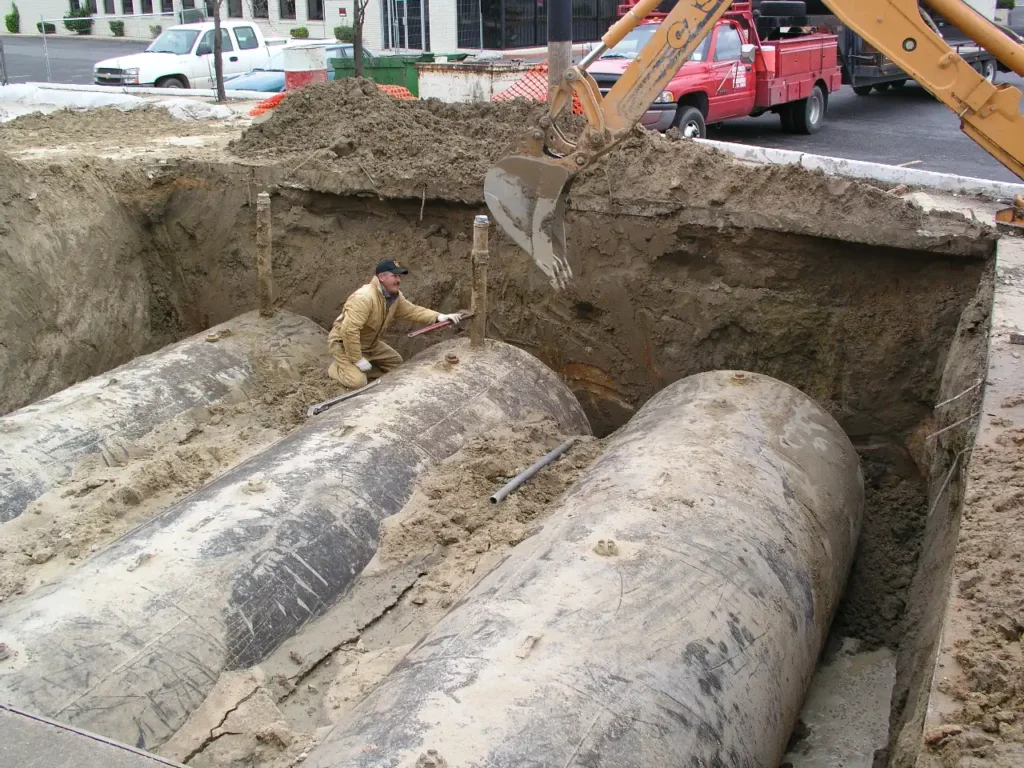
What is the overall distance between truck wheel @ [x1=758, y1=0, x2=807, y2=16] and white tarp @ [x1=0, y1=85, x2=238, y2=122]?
32.2 ft

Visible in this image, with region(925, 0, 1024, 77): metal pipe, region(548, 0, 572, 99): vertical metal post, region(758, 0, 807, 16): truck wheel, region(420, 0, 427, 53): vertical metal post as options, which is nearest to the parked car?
region(758, 0, 807, 16): truck wheel

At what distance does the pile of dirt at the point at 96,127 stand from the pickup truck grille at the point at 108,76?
8.30m

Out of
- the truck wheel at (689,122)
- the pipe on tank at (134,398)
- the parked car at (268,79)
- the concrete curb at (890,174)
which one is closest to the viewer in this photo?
the pipe on tank at (134,398)

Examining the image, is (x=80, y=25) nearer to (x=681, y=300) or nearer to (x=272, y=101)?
(x=272, y=101)

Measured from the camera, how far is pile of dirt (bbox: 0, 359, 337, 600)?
218 inches

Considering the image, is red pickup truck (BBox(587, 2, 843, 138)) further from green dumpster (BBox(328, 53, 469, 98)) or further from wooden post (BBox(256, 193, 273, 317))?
wooden post (BBox(256, 193, 273, 317))

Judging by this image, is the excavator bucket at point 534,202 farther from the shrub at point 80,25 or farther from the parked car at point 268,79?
the shrub at point 80,25

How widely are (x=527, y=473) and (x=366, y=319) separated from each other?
224cm

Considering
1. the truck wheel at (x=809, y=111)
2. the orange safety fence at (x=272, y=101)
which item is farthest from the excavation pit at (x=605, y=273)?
the truck wheel at (x=809, y=111)

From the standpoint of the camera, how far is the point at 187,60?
21.4m

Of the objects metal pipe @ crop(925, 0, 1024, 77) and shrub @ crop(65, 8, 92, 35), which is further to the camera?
shrub @ crop(65, 8, 92, 35)

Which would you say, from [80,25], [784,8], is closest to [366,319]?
[784,8]

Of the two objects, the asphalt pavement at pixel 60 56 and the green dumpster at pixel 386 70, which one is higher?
the asphalt pavement at pixel 60 56

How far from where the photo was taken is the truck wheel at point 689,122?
13.4 metres
